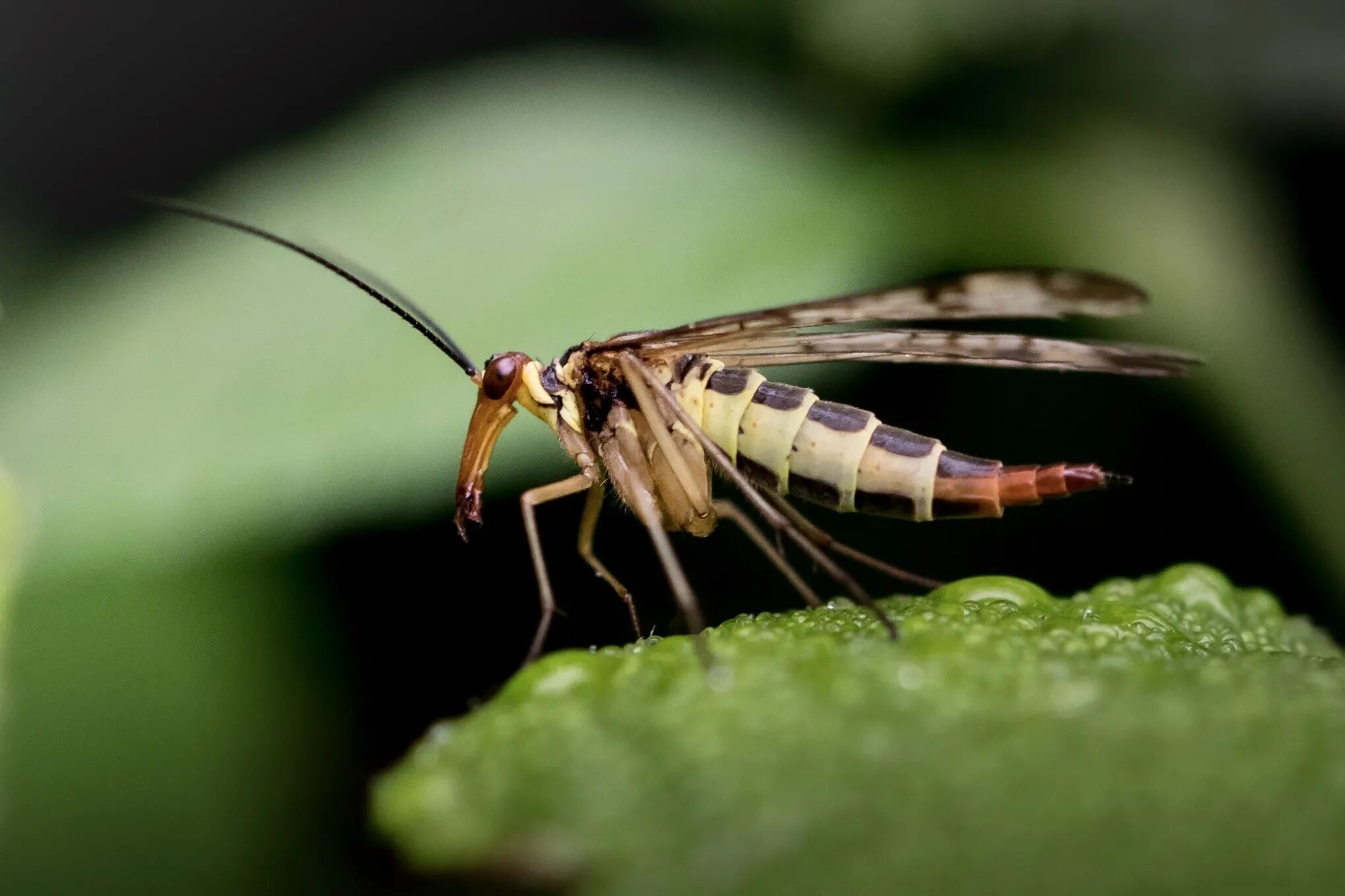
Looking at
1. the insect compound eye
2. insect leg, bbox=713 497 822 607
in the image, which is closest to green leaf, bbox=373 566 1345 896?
insect leg, bbox=713 497 822 607

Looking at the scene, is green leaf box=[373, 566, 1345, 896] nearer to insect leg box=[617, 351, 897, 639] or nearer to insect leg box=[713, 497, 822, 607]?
insect leg box=[617, 351, 897, 639]

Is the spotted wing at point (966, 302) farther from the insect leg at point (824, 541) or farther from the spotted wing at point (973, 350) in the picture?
the insect leg at point (824, 541)

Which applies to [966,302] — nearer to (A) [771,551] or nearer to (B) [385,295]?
(A) [771,551]

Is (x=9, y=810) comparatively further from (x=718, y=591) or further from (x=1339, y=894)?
(x=1339, y=894)

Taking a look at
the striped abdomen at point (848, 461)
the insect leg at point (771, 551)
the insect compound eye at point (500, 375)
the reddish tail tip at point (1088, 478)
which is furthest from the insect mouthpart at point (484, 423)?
the reddish tail tip at point (1088, 478)

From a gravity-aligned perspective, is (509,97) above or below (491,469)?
above

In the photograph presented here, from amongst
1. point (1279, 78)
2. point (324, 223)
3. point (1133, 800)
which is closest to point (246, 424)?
point (324, 223)

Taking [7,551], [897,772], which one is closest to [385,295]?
[7,551]
